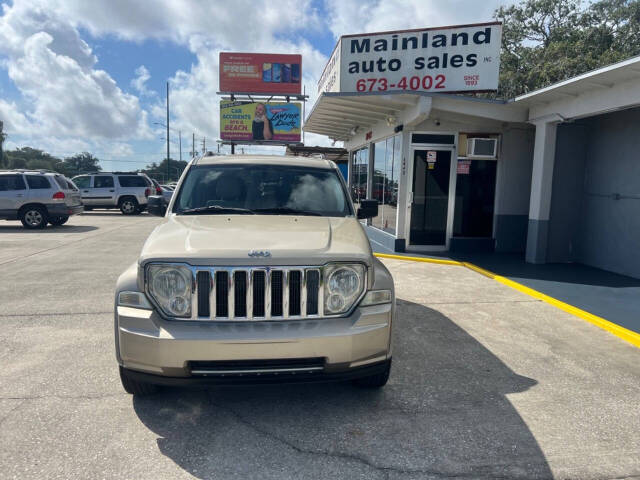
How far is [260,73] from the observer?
30.8 metres

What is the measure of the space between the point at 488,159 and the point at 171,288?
29.9ft

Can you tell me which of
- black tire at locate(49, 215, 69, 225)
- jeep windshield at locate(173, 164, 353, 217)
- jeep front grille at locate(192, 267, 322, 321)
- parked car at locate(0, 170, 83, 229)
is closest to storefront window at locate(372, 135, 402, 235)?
jeep windshield at locate(173, 164, 353, 217)

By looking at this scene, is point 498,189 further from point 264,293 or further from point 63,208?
point 63,208

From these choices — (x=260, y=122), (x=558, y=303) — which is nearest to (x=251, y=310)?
(x=558, y=303)

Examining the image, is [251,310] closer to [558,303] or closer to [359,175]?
[558,303]

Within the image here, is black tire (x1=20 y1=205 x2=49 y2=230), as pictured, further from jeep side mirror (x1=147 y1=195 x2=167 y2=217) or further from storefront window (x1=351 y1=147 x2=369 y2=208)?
jeep side mirror (x1=147 y1=195 x2=167 y2=217)

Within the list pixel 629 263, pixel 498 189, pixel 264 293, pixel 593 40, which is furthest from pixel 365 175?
pixel 593 40

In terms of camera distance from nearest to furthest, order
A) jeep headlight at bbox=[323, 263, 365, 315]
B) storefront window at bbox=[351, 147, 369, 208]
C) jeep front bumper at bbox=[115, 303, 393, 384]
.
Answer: jeep front bumper at bbox=[115, 303, 393, 384] < jeep headlight at bbox=[323, 263, 365, 315] < storefront window at bbox=[351, 147, 369, 208]

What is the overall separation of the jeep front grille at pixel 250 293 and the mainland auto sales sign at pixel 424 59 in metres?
8.32

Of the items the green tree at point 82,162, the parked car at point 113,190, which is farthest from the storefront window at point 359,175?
the green tree at point 82,162

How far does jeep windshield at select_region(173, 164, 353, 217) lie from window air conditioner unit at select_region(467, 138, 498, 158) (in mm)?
6649

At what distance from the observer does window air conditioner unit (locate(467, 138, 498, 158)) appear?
10.3 meters

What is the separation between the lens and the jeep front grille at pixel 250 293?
2947 mm

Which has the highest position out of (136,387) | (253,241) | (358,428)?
(253,241)
